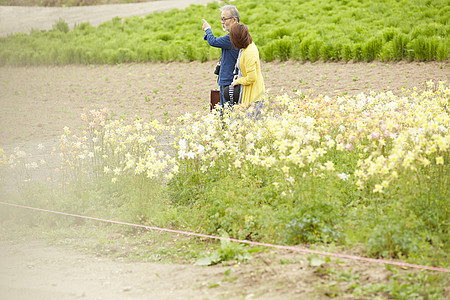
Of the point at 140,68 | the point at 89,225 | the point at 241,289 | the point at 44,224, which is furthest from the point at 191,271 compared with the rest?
the point at 140,68

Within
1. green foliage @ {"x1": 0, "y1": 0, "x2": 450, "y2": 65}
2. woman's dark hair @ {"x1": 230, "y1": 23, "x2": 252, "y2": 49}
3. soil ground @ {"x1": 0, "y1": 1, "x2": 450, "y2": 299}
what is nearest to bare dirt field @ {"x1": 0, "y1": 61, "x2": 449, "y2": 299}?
soil ground @ {"x1": 0, "y1": 1, "x2": 450, "y2": 299}

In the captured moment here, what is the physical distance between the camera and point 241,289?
3.30 meters

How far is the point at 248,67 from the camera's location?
5.92 metres

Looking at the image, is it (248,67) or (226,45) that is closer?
(248,67)

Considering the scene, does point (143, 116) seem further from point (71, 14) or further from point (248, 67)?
point (71, 14)

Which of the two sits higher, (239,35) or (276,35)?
(276,35)

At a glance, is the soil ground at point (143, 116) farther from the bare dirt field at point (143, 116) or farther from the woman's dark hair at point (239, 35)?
the woman's dark hair at point (239, 35)

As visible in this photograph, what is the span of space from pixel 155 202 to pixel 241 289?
6.78 ft

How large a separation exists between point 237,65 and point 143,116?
4511mm

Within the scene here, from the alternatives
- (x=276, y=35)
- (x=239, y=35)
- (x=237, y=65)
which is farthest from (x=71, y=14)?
(x=239, y=35)

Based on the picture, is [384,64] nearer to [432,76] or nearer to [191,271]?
[432,76]

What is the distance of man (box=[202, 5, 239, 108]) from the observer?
239 inches

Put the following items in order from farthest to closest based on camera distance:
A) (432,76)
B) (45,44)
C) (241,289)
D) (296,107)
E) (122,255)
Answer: (45,44) < (432,76) < (296,107) < (122,255) < (241,289)

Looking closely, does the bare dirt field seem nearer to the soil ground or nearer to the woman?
the soil ground
